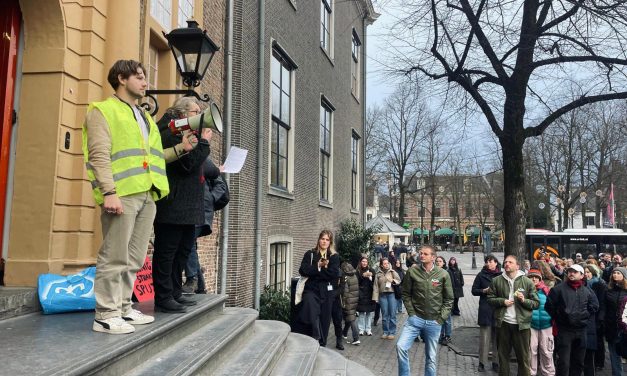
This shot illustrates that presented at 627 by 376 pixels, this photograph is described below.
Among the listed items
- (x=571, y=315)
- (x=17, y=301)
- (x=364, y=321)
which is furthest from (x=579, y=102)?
(x=17, y=301)

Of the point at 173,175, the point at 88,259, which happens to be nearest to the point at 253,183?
the point at 88,259

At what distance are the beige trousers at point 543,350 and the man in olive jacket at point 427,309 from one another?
6.28 ft

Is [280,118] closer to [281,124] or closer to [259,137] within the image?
[281,124]

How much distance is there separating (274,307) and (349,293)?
1.68 m

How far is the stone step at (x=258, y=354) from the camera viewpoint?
13.0 ft

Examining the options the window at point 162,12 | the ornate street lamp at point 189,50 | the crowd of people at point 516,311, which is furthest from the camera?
the window at point 162,12

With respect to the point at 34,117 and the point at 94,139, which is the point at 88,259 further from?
the point at 94,139

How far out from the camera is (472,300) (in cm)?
1841

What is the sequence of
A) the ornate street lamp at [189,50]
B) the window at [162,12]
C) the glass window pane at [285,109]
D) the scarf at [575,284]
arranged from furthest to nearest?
the glass window pane at [285,109]
the scarf at [575,284]
the window at [162,12]
the ornate street lamp at [189,50]

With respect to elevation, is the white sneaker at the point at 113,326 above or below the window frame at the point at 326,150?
below

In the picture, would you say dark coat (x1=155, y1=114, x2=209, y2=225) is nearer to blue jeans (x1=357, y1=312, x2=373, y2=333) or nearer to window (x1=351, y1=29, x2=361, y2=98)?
blue jeans (x1=357, y1=312, x2=373, y2=333)

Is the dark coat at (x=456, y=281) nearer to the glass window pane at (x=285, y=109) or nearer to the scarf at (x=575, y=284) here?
the scarf at (x=575, y=284)

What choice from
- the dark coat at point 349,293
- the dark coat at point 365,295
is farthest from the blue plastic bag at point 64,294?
the dark coat at point 365,295

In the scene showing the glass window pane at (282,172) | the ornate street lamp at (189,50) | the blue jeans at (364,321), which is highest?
the ornate street lamp at (189,50)
